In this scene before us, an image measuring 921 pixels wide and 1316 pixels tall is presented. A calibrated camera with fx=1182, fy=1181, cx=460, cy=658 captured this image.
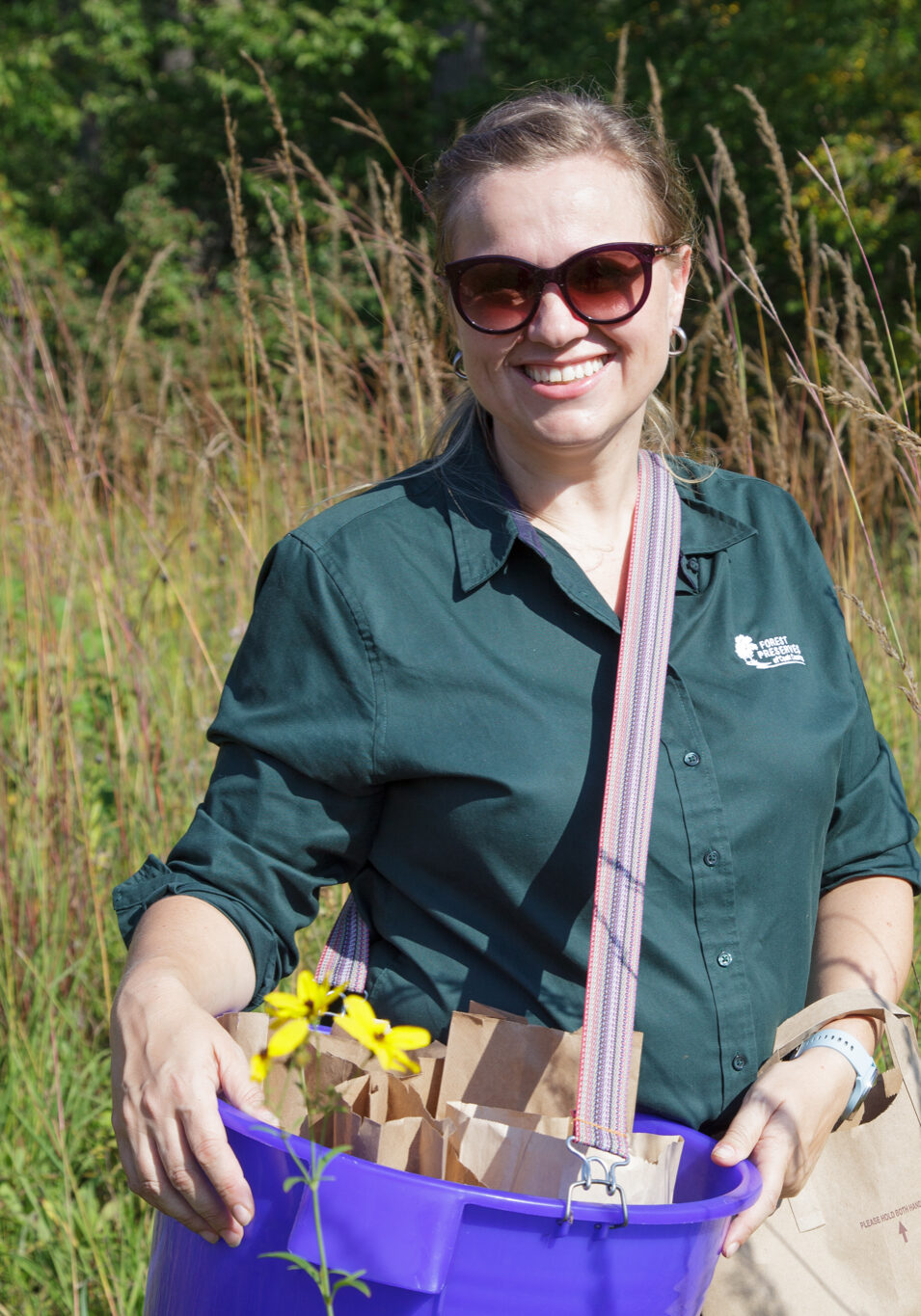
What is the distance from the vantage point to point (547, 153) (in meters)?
1.34

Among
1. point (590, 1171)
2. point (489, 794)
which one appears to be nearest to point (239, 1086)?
point (590, 1171)

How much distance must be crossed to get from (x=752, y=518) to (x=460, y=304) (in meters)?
0.46

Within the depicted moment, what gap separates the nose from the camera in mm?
1322

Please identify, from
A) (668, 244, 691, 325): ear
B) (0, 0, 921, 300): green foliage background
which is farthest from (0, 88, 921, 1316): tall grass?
(0, 0, 921, 300): green foliage background

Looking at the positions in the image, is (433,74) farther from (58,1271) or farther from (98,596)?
(58,1271)

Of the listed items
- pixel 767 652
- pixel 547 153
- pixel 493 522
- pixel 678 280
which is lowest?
pixel 767 652

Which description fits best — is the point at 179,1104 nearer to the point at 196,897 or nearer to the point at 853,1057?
the point at 196,897

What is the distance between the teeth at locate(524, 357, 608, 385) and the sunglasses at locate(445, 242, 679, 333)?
2.0 inches

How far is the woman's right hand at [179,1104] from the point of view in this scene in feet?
2.98

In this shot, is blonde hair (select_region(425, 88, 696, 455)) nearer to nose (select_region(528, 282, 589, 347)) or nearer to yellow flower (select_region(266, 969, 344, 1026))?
nose (select_region(528, 282, 589, 347))

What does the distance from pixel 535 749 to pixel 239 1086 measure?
1.46 feet

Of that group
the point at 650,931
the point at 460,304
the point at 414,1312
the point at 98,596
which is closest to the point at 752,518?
the point at 460,304

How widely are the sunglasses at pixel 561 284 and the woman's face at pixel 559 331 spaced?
0.01m

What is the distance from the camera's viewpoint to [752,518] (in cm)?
150
